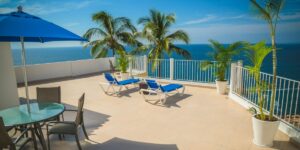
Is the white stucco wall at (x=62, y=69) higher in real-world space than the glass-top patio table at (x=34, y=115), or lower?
higher

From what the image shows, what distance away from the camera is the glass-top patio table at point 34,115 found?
3.21m

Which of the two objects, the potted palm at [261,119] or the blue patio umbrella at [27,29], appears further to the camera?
the potted palm at [261,119]

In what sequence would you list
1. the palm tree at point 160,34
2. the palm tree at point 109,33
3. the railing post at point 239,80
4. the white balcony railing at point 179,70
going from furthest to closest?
the palm tree at point 109,33 → the palm tree at point 160,34 → the white balcony railing at point 179,70 → the railing post at point 239,80

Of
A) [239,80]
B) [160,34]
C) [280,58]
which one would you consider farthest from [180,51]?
[280,58]

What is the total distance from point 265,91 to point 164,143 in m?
2.31

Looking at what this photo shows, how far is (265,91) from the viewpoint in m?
4.12

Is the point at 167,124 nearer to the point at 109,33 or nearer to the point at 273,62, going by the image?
the point at 273,62

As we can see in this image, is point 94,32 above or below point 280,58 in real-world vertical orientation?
above

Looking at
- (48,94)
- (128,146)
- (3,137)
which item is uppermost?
(48,94)

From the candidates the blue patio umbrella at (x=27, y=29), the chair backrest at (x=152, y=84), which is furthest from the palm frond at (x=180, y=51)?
the blue patio umbrella at (x=27, y=29)

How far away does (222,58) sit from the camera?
7512mm

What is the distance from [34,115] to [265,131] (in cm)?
417

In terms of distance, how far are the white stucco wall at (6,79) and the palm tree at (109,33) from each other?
9.02 meters

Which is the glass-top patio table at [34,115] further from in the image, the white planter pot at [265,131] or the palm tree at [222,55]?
the palm tree at [222,55]
